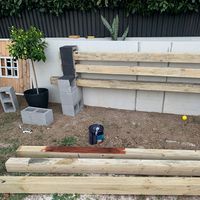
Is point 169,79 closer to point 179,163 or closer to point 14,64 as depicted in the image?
point 179,163

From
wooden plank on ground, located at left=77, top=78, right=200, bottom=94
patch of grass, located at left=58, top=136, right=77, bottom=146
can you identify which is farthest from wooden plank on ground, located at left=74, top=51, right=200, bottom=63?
patch of grass, located at left=58, top=136, right=77, bottom=146

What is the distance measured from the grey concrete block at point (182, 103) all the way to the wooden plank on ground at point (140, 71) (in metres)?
0.46

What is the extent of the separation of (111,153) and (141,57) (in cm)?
170

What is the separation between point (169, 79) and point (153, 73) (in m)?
0.35

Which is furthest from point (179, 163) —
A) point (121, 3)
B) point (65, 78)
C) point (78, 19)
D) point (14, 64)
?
point (14, 64)

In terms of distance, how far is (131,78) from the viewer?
4.01 m

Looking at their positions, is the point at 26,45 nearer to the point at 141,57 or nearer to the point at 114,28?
the point at 114,28

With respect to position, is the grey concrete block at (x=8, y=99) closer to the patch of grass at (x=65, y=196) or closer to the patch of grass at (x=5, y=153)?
the patch of grass at (x=5, y=153)

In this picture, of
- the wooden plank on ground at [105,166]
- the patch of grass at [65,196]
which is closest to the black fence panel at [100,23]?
the wooden plank on ground at [105,166]

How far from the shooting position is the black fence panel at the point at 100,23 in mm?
4332

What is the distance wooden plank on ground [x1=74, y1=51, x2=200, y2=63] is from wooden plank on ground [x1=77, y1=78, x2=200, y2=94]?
1.26 ft

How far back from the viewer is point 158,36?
176 inches

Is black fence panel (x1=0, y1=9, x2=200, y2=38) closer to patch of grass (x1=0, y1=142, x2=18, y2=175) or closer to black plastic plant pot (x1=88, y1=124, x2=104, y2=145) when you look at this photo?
black plastic plant pot (x1=88, y1=124, x2=104, y2=145)

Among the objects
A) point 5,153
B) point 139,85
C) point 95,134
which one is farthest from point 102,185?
point 139,85
